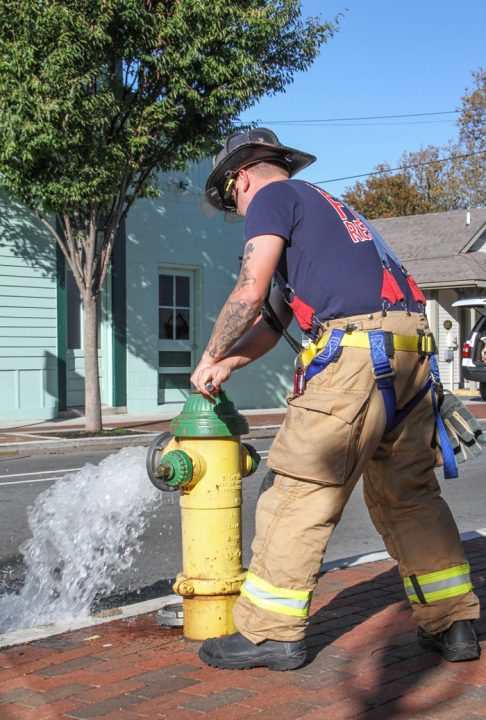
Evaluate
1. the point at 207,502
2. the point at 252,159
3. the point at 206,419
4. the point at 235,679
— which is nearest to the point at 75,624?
the point at 207,502

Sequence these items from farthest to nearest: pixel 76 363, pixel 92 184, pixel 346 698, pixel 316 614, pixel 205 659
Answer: pixel 76 363, pixel 92 184, pixel 316 614, pixel 205 659, pixel 346 698

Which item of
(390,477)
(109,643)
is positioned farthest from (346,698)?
(109,643)

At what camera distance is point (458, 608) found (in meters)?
3.52

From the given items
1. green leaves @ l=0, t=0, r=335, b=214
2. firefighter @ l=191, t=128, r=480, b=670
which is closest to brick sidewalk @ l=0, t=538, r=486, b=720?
firefighter @ l=191, t=128, r=480, b=670

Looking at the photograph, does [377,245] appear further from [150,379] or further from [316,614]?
[150,379]

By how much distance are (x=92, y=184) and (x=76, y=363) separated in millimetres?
4873

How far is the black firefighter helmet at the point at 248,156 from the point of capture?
3670 mm

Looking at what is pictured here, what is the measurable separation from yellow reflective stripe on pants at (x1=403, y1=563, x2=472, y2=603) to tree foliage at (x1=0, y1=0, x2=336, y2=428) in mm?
9391

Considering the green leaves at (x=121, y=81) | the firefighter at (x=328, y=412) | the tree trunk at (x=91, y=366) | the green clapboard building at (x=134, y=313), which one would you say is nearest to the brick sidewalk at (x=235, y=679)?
the firefighter at (x=328, y=412)

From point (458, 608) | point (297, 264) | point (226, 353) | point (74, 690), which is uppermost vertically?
point (297, 264)

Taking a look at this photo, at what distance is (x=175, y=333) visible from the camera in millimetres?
18047

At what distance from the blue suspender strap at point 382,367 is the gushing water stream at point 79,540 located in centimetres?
181

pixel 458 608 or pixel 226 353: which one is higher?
pixel 226 353

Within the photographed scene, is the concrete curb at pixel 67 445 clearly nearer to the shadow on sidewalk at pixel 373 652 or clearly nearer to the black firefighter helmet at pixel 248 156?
the shadow on sidewalk at pixel 373 652
